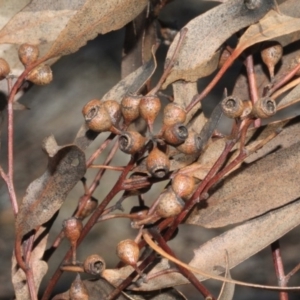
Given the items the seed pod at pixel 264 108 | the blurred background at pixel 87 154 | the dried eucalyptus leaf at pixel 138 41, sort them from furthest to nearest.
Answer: the blurred background at pixel 87 154, the dried eucalyptus leaf at pixel 138 41, the seed pod at pixel 264 108

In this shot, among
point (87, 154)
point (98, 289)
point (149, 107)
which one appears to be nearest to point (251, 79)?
point (149, 107)

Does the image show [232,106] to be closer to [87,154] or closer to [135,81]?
[135,81]

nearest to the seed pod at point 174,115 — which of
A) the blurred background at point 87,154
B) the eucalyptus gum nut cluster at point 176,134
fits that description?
the eucalyptus gum nut cluster at point 176,134

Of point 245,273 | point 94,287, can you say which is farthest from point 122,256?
point 245,273

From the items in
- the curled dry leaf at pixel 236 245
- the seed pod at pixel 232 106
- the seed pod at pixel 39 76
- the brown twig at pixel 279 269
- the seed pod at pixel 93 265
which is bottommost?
the brown twig at pixel 279 269

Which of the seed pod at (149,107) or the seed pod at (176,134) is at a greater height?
the seed pod at (149,107)

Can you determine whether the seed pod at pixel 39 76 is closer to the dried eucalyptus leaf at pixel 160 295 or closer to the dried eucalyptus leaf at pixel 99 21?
the dried eucalyptus leaf at pixel 99 21
